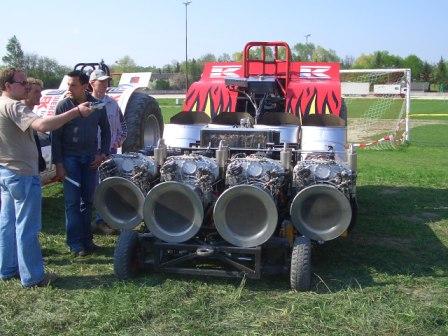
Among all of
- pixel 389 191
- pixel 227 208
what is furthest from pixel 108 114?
pixel 389 191

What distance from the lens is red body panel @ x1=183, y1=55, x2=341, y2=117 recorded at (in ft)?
26.1

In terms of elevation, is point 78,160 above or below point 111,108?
below

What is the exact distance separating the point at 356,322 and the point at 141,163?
2303 millimetres

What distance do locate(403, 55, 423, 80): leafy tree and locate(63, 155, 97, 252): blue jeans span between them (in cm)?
9018

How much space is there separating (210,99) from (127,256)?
3.97 m

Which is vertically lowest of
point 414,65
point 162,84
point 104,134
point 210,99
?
point 104,134

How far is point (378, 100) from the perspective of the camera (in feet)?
67.5

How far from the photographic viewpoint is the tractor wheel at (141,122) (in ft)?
25.5

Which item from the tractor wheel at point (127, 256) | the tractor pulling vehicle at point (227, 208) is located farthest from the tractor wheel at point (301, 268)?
the tractor wheel at point (127, 256)

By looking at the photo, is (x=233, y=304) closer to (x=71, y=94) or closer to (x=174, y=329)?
(x=174, y=329)

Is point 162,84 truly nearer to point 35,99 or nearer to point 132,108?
point 132,108

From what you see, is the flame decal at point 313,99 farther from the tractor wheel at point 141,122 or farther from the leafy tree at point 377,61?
the leafy tree at point 377,61

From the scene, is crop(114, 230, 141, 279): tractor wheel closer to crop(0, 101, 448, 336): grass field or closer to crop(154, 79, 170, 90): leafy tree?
crop(0, 101, 448, 336): grass field

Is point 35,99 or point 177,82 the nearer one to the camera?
point 35,99
